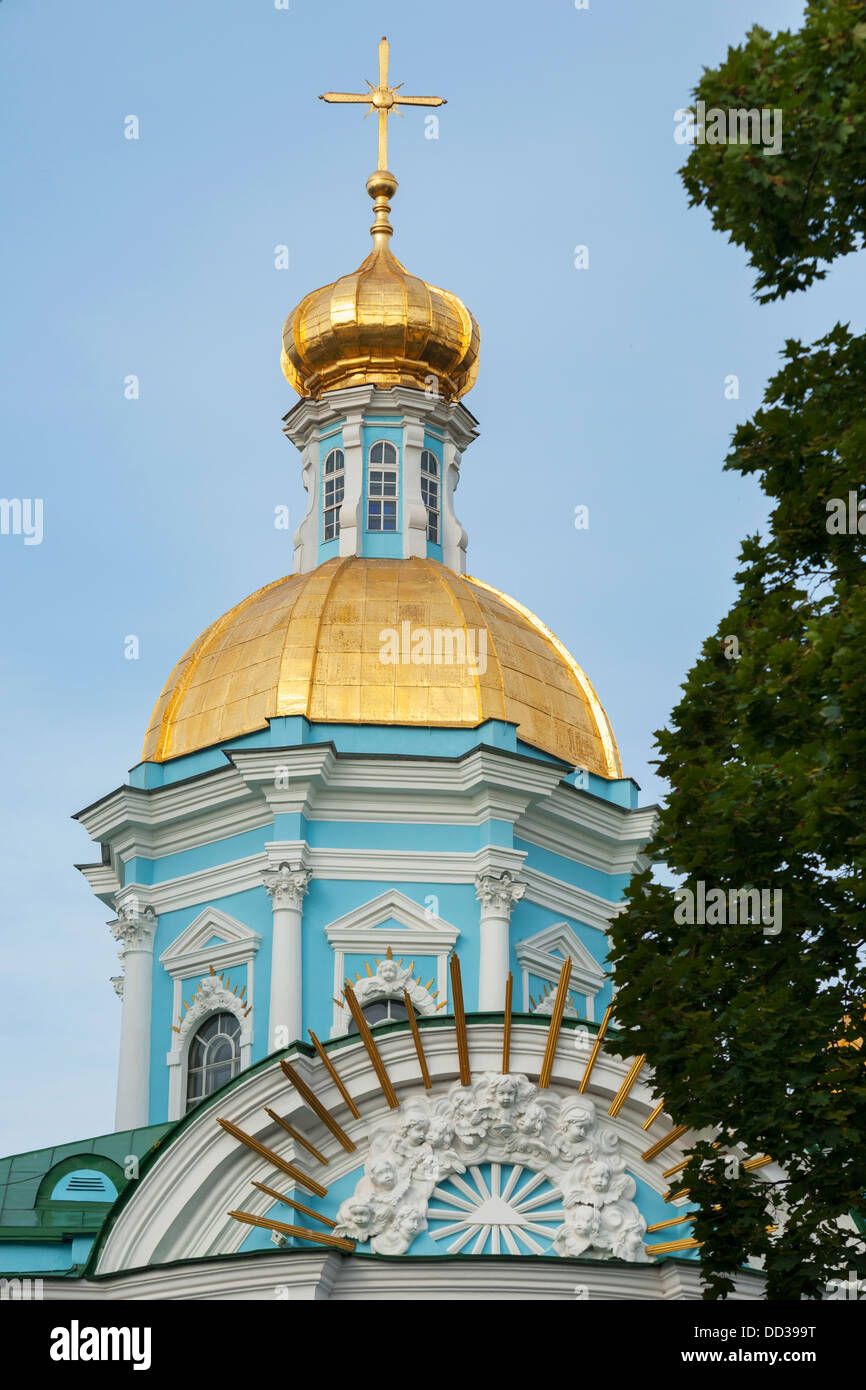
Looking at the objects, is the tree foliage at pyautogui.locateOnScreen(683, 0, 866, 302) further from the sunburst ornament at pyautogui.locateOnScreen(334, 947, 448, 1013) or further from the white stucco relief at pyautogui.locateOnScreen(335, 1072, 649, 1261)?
the sunburst ornament at pyautogui.locateOnScreen(334, 947, 448, 1013)

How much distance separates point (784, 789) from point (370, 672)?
1063 centimetres

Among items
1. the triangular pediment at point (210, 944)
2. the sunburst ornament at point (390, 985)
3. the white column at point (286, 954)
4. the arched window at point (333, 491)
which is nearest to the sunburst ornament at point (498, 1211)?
the white column at point (286, 954)

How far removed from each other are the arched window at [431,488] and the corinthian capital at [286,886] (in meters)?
4.91

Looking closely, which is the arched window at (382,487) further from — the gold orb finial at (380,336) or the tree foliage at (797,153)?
the tree foliage at (797,153)

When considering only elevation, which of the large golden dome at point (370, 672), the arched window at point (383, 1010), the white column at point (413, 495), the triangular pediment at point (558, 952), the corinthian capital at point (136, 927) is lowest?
the arched window at point (383, 1010)

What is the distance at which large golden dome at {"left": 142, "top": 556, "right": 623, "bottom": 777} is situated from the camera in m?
19.5

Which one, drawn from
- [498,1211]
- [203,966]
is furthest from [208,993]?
[498,1211]

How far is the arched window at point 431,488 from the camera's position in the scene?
22188mm

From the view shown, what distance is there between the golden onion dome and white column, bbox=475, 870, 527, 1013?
6.34m

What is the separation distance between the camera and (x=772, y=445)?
10.1 m

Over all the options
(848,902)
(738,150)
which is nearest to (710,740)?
(848,902)

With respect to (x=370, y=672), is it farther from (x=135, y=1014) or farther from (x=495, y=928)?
(x=135, y=1014)

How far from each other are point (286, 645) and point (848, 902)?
1091 centimetres

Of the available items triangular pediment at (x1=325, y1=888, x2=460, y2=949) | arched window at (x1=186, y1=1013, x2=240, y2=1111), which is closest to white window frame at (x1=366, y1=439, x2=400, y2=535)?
triangular pediment at (x1=325, y1=888, x2=460, y2=949)
